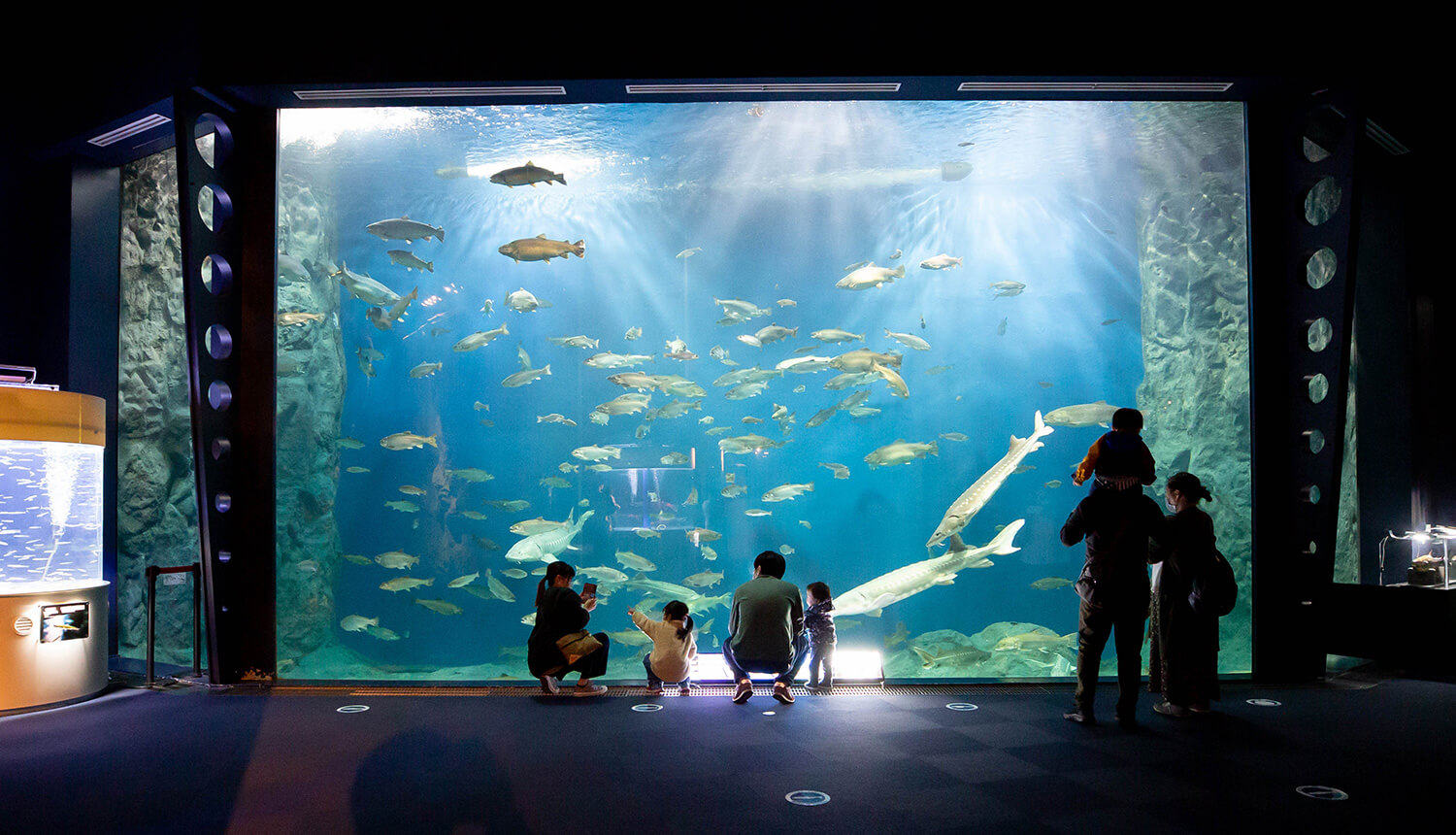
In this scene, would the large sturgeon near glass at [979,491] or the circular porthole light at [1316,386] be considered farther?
the large sturgeon near glass at [979,491]

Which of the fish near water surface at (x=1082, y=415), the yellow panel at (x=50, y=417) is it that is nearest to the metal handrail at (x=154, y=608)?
the yellow panel at (x=50, y=417)

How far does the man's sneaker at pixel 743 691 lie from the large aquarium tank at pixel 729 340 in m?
2.33

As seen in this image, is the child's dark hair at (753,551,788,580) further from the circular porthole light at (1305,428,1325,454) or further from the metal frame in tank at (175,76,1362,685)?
the circular porthole light at (1305,428,1325,454)

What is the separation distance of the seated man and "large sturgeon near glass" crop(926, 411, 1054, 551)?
2601 millimetres

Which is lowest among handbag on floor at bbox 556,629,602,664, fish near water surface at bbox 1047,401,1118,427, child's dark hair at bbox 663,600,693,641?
handbag on floor at bbox 556,629,602,664

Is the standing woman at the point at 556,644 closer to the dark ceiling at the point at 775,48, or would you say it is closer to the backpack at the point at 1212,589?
the dark ceiling at the point at 775,48

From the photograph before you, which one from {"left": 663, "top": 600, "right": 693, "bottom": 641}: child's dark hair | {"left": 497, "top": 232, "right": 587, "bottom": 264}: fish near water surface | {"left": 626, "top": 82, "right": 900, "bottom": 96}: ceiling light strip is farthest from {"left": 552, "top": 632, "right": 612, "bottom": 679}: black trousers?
{"left": 626, "top": 82, "right": 900, "bottom": 96}: ceiling light strip

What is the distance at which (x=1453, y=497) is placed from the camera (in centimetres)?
678

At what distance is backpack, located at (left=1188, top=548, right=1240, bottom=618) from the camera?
14.2 ft

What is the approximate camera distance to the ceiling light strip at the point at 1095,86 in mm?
5098

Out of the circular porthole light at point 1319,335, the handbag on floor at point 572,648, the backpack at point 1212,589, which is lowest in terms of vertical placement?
the handbag on floor at point 572,648

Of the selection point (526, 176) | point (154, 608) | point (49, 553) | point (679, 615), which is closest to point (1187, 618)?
point (679, 615)

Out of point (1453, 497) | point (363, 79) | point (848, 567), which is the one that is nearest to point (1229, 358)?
point (1453, 497)

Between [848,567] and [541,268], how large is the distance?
37.9ft
